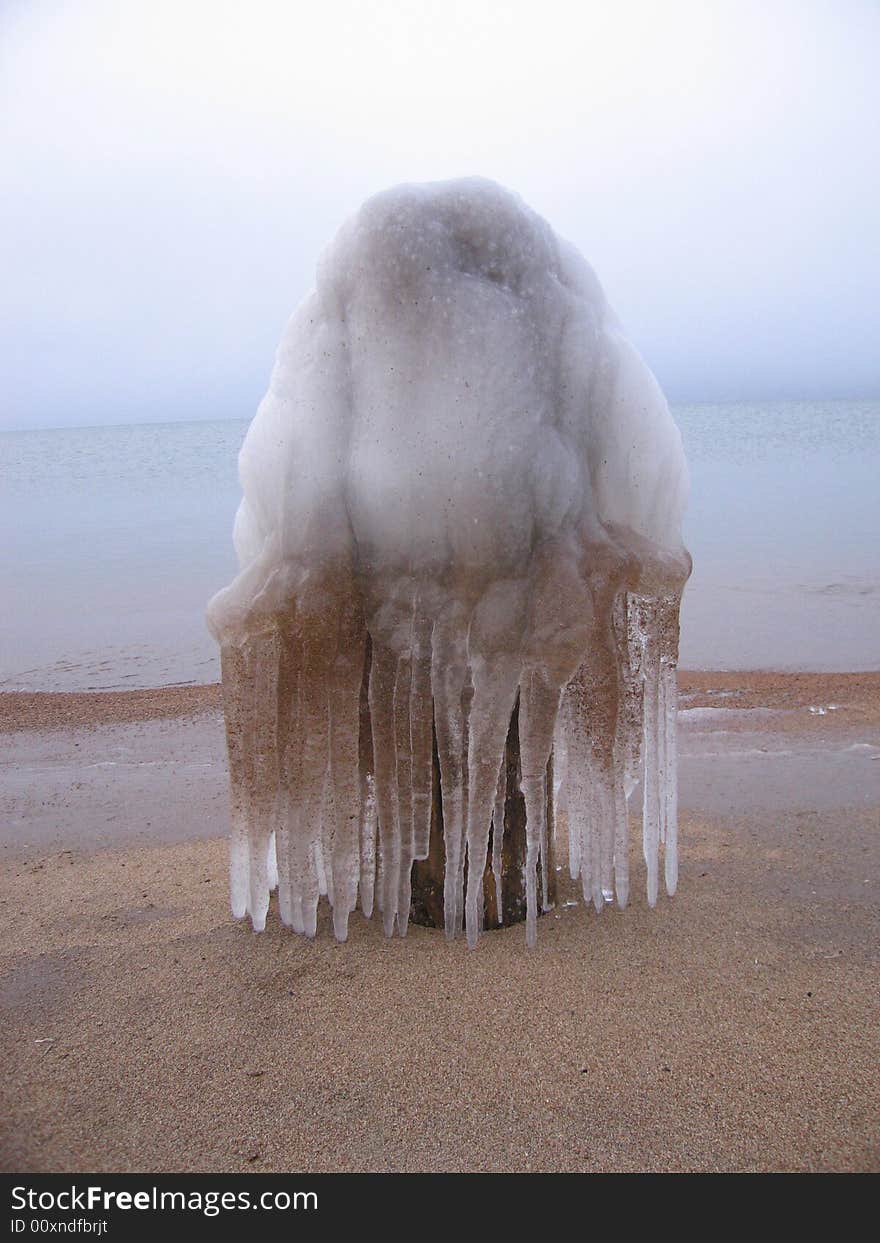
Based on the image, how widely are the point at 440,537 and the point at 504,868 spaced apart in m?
1.02

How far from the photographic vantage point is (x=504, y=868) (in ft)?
8.91

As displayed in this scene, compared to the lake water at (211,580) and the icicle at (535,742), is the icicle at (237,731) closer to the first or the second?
the icicle at (535,742)

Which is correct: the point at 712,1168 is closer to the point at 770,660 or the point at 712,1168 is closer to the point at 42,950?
the point at 42,950

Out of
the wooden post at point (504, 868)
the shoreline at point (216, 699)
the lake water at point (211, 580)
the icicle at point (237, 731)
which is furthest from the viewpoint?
the lake water at point (211, 580)

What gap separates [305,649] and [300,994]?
91 centimetres

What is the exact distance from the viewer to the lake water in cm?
847

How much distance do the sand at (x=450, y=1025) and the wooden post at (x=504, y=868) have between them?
0.08 m

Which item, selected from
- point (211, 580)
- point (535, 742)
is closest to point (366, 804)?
point (535, 742)

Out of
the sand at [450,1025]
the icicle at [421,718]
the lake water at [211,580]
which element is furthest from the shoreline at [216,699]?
the icicle at [421,718]

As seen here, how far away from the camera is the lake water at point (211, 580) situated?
27.8ft

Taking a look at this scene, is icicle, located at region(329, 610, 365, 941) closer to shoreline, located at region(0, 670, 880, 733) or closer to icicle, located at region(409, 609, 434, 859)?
icicle, located at region(409, 609, 434, 859)

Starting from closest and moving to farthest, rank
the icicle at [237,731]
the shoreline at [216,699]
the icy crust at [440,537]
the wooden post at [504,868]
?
the icy crust at [440,537], the icicle at [237,731], the wooden post at [504,868], the shoreline at [216,699]

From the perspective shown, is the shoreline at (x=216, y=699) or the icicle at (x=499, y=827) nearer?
the icicle at (x=499, y=827)

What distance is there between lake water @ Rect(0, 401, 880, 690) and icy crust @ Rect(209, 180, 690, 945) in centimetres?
564
